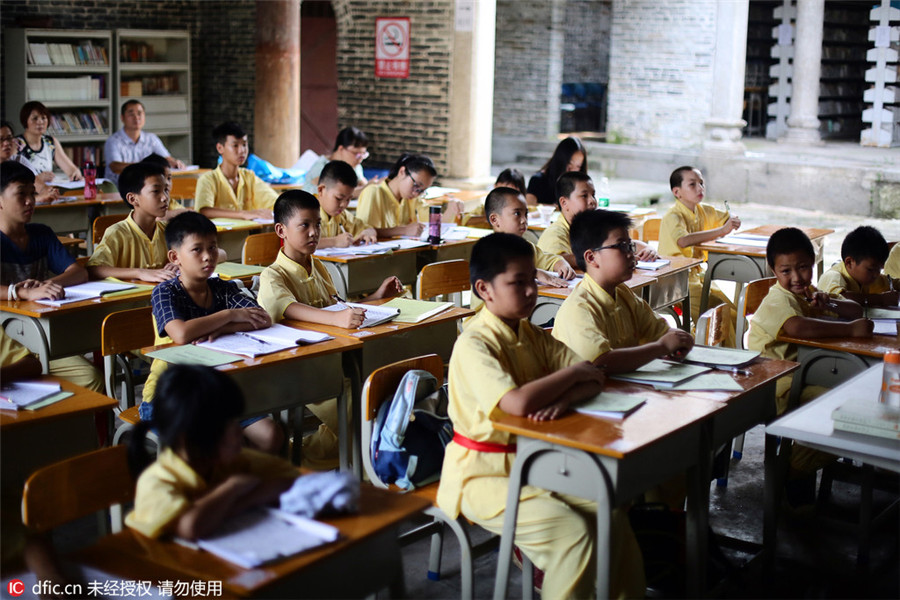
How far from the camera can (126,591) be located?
2.02 metres

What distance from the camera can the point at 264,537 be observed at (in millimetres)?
1991

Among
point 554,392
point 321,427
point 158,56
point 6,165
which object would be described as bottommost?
point 321,427

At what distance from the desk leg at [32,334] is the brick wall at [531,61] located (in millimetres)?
11910

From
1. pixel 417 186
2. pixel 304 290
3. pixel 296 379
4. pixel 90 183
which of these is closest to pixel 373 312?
pixel 304 290

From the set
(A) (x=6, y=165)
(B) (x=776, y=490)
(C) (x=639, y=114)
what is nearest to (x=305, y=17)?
(C) (x=639, y=114)

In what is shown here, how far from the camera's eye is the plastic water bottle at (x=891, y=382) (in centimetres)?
288

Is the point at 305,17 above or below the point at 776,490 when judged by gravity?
above

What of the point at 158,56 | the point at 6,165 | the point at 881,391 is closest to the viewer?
the point at 881,391

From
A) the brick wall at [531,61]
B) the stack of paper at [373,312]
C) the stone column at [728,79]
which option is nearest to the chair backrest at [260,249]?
the stack of paper at [373,312]

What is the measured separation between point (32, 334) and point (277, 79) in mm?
6795

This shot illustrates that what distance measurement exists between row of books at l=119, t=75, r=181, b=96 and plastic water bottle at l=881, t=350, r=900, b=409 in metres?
9.85

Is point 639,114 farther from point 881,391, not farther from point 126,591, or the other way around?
point 126,591

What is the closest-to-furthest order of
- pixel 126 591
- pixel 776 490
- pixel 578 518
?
1. pixel 126 591
2. pixel 578 518
3. pixel 776 490

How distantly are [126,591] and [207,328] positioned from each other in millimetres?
1553
